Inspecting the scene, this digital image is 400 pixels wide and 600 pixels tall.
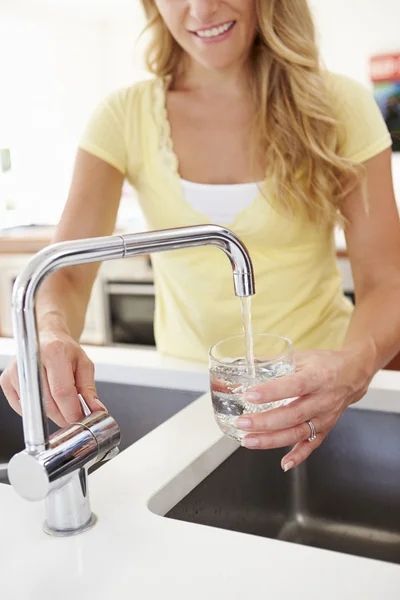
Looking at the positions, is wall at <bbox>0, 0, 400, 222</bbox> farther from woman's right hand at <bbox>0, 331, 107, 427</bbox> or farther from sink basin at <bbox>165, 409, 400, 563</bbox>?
woman's right hand at <bbox>0, 331, 107, 427</bbox>

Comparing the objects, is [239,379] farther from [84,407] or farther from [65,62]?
[65,62]

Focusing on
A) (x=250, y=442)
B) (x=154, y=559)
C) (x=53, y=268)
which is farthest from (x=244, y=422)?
(x=53, y=268)

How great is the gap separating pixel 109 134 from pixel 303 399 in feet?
2.52

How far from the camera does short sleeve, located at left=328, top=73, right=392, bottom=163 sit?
130 cm

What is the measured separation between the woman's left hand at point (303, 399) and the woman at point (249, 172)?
11.3 inches

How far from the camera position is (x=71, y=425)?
0.72 metres

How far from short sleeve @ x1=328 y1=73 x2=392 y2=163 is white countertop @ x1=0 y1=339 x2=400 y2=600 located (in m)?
0.70

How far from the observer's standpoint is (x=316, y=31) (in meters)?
1.36

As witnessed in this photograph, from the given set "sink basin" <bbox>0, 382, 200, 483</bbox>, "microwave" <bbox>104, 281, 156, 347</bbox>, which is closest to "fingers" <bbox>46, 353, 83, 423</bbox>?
"sink basin" <bbox>0, 382, 200, 483</bbox>

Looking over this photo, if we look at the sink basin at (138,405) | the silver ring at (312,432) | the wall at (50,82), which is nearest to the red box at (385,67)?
the wall at (50,82)

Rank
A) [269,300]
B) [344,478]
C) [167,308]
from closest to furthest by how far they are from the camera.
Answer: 1. [344,478]
2. [269,300]
3. [167,308]

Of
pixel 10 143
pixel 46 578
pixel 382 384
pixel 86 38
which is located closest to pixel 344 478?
pixel 382 384

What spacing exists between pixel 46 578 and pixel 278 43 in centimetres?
100

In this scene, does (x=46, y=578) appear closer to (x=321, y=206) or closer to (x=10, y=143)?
(x=321, y=206)
